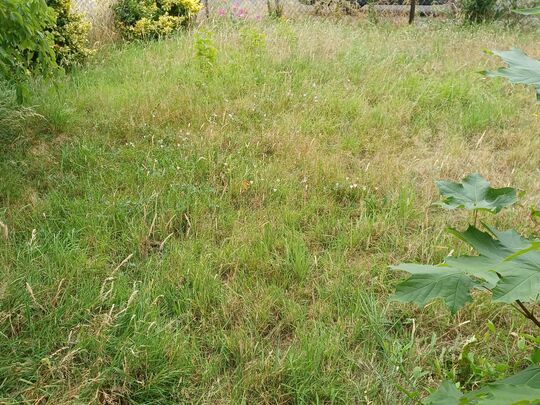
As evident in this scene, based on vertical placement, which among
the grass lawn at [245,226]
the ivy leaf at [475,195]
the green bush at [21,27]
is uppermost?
the green bush at [21,27]

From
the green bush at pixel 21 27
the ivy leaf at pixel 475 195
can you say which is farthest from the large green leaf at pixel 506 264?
the green bush at pixel 21 27

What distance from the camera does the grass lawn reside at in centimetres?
230

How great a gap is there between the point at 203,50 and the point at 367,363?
4.27m

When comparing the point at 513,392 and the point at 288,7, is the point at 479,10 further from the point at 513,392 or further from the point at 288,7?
the point at 513,392

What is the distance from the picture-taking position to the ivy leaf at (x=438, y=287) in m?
1.30

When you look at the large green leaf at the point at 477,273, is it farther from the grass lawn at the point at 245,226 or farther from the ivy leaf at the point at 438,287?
the grass lawn at the point at 245,226

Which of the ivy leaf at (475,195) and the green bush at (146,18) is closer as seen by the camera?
the ivy leaf at (475,195)

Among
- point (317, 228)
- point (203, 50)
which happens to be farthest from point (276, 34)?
point (317, 228)

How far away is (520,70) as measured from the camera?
124 cm

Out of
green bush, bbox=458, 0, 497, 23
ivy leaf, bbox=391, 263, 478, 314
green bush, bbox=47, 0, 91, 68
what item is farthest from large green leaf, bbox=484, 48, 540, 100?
green bush, bbox=458, 0, 497, 23

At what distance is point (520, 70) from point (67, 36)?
20.2 ft

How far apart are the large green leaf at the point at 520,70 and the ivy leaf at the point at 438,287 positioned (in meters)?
0.46

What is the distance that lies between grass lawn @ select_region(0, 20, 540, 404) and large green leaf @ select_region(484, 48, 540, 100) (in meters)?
1.31

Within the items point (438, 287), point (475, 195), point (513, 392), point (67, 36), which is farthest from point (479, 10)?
point (513, 392)
